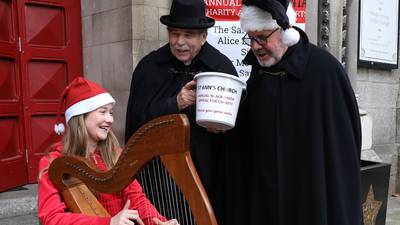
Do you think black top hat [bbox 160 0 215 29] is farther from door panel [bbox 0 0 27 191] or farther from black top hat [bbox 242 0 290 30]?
door panel [bbox 0 0 27 191]

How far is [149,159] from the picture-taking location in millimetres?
1416

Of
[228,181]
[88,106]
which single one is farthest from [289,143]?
[88,106]

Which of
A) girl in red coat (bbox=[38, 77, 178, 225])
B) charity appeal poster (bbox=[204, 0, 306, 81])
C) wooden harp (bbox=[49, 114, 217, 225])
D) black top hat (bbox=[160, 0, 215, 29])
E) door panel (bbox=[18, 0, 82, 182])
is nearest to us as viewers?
wooden harp (bbox=[49, 114, 217, 225])

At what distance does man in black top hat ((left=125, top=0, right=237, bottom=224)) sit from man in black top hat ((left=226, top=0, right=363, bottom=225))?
376 millimetres

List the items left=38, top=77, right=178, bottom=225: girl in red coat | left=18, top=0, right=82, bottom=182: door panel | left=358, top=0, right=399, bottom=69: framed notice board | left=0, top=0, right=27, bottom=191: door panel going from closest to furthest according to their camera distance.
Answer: left=38, top=77, right=178, bottom=225: girl in red coat < left=0, top=0, right=27, bottom=191: door panel < left=18, top=0, right=82, bottom=182: door panel < left=358, top=0, right=399, bottom=69: framed notice board

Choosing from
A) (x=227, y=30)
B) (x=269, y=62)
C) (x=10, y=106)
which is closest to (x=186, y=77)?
(x=269, y=62)

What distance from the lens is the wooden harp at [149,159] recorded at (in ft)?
4.29

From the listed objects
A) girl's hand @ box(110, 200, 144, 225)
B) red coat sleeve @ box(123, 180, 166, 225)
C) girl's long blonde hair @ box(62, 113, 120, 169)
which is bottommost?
red coat sleeve @ box(123, 180, 166, 225)

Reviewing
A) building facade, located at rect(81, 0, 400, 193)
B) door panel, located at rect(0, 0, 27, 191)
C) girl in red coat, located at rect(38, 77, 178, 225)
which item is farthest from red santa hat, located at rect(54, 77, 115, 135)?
door panel, located at rect(0, 0, 27, 191)

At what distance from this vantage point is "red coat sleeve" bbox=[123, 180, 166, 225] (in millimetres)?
1910

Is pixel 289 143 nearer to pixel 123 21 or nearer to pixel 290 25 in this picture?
pixel 290 25

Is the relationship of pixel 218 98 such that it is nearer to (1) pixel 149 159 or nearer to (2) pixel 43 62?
(1) pixel 149 159

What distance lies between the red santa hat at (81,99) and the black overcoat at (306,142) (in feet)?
2.54

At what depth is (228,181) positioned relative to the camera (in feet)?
7.68
